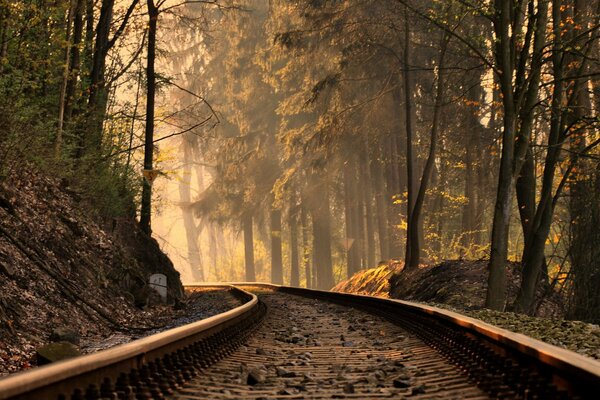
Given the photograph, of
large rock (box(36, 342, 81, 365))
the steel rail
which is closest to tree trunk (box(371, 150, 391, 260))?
the steel rail

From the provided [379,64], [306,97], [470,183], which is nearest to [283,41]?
[379,64]

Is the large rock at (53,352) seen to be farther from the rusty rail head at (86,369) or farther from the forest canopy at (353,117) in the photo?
the forest canopy at (353,117)

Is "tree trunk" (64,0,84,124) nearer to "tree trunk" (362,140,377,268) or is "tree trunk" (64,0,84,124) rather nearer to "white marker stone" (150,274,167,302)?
"white marker stone" (150,274,167,302)

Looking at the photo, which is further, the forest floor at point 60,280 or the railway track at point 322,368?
the forest floor at point 60,280

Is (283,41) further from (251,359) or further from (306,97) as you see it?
(251,359)

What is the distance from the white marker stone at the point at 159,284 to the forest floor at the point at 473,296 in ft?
20.8

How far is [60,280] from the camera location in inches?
436

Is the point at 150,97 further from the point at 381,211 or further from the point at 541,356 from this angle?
the point at 541,356

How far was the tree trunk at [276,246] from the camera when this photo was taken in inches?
2073

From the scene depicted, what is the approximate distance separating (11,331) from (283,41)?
2516 centimetres

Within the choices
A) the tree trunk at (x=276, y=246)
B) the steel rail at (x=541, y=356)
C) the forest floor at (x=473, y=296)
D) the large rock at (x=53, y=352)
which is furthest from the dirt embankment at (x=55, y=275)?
the tree trunk at (x=276, y=246)

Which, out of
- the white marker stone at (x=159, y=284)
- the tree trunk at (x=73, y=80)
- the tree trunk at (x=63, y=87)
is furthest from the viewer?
the white marker stone at (x=159, y=284)

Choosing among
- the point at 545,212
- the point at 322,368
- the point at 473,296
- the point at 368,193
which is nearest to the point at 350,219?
the point at 368,193

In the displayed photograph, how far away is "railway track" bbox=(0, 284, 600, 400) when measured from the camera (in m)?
3.76
